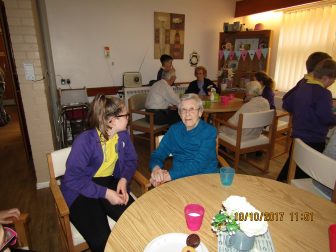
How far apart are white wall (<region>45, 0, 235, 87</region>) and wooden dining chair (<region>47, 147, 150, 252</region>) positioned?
2800 mm

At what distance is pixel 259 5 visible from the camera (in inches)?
180

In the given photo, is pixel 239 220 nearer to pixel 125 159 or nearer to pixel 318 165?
pixel 318 165

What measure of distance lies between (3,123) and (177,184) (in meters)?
5.30

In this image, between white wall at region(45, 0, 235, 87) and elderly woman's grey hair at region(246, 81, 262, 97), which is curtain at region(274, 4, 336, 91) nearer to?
white wall at region(45, 0, 235, 87)

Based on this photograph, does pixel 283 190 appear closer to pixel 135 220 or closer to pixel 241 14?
pixel 135 220

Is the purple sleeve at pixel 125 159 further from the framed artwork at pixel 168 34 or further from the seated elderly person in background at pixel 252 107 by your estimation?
the framed artwork at pixel 168 34

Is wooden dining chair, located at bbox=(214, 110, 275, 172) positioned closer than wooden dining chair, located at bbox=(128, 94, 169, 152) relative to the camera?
Yes

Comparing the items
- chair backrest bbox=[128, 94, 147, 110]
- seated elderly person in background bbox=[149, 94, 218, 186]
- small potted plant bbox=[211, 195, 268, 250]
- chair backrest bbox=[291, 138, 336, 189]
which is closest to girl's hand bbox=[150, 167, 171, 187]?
seated elderly person in background bbox=[149, 94, 218, 186]

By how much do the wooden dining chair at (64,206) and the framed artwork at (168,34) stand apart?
3.43m

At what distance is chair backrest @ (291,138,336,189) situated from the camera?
1.32m

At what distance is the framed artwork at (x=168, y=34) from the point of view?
14.6ft

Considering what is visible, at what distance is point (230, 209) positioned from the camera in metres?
0.83

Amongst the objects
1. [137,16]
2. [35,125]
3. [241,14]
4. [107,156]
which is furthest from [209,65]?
[107,156]

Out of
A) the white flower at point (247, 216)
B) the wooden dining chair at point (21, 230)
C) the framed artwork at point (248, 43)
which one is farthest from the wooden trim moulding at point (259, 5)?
the wooden dining chair at point (21, 230)
